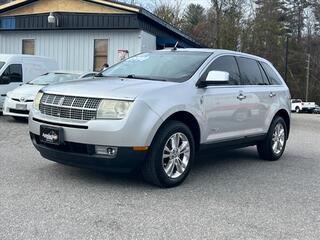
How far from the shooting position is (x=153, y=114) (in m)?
5.75

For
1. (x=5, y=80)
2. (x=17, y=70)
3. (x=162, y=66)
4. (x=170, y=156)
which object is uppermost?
(x=162, y=66)

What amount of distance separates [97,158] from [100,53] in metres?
16.4

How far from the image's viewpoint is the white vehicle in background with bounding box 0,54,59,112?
14.1 meters

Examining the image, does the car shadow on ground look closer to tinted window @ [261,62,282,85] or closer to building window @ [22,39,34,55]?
tinted window @ [261,62,282,85]

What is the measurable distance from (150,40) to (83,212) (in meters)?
17.1

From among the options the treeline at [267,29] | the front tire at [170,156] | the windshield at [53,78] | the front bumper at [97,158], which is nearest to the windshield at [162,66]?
the front tire at [170,156]

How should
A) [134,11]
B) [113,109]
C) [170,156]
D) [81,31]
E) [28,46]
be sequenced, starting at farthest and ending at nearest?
1. [28,46]
2. [81,31]
3. [134,11]
4. [170,156]
5. [113,109]

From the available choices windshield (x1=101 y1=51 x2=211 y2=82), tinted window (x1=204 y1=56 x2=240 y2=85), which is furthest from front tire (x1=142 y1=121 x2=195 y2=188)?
tinted window (x1=204 y1=56 x2=240 y2=85)

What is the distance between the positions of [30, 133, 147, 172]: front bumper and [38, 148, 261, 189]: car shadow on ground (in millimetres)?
397

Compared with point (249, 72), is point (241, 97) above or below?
below

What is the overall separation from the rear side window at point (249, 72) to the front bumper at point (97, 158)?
2.64 m

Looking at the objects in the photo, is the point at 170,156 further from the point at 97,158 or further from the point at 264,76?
the point at 264,76

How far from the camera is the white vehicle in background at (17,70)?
1415 cm

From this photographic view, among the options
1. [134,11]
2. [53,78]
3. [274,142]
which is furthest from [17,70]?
[274,142]
